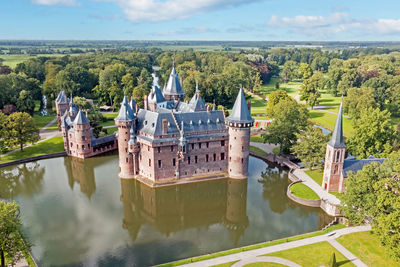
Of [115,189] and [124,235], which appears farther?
[115,189]

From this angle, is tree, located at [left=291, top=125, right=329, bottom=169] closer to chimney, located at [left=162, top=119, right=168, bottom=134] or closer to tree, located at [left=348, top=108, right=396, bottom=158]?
tree, located at [left=348, top=108, right=396, bottom=158]

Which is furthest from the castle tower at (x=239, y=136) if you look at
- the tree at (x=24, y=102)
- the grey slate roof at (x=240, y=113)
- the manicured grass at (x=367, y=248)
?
the tree at (x=24, y=102)

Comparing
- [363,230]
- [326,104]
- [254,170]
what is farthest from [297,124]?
[326,104]

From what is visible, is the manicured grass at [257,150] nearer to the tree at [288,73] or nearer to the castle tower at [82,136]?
the castle tower at [82,136]

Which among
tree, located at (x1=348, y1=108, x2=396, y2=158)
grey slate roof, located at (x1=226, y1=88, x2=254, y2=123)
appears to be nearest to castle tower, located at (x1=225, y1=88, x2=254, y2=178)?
grey slate roof, located at (x1=226, y1=88, x2=254, y2=123)

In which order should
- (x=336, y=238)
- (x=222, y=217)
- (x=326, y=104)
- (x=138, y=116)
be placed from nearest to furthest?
(x=336, y=238), (x=222, y=217), (x=138, y=116), (x=326, y=104)

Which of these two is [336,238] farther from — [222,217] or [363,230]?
[222,217]
